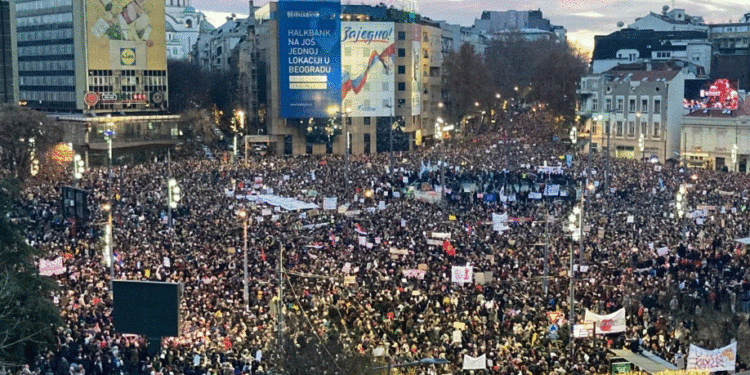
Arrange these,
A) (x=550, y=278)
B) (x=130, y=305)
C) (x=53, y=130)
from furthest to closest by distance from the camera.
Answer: (x=53, y=130), (x=550, y=278), (x=130, y=305)

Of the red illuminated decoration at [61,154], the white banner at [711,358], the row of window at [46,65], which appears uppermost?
the row of window at [46,65]

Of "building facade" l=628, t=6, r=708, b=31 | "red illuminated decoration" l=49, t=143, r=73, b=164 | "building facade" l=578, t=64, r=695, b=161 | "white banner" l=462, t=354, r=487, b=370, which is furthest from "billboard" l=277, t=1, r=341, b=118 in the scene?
"white banner" l=462, t=354, r=487, b=370

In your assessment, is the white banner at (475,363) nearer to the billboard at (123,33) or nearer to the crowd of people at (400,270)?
the crowd of people at (400,270)

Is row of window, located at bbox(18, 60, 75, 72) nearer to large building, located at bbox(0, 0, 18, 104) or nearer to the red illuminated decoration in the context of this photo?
large building, located at bbox(0, 0, 18, 104)

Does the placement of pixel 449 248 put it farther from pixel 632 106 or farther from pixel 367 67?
pixel 367 67

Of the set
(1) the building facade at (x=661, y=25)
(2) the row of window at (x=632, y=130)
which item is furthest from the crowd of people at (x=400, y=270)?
(1) the building facade at (x=661, y=25)

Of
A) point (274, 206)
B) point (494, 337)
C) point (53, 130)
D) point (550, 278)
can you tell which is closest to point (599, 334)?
point (494, 337)

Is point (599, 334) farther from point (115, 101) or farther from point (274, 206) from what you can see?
point (115, 101)
